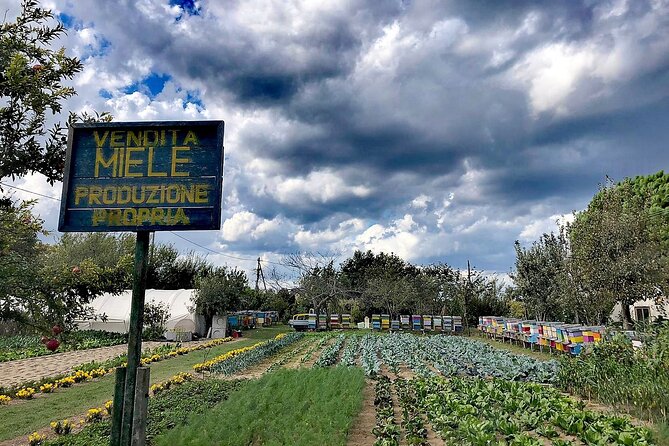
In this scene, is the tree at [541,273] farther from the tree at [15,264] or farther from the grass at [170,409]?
the tree at [15,264]

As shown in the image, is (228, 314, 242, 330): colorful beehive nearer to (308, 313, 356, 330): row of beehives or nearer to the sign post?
(308, 313, 356, 330): row of beehives

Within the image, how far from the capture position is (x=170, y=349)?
20047 mm

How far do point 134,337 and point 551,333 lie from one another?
600 inches

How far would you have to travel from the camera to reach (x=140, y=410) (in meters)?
4.21

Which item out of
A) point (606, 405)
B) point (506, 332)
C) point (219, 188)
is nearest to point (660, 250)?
point (506, 332)

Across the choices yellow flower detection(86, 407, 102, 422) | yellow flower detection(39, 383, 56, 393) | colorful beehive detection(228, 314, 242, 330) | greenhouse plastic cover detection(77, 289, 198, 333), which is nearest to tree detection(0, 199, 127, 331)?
yellow flower detection(86, 407, 102, 422)

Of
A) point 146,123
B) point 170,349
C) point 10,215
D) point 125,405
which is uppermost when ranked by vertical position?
point 146,123

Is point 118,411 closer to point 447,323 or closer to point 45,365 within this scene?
point 45,365

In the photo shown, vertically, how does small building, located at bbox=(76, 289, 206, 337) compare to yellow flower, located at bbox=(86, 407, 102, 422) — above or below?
above

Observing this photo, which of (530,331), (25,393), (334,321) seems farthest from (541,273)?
(25,393)

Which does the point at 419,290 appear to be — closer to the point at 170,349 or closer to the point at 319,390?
the point at 170,349

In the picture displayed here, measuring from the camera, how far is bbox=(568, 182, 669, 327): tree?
17.1 metres

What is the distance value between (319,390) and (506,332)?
634 inches

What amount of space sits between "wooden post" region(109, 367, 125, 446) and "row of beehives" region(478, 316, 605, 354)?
1028cm
